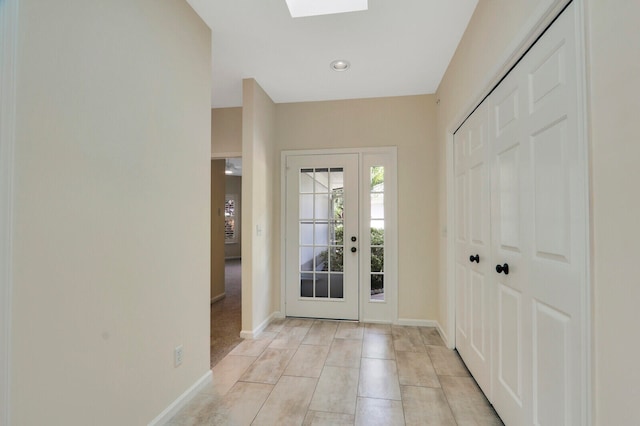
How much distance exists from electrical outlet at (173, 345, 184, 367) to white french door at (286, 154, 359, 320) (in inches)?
77.4

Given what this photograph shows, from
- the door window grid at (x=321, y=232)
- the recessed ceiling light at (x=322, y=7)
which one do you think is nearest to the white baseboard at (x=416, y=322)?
the door window grid at (x=321, y=232)

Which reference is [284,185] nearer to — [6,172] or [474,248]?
[474,248]

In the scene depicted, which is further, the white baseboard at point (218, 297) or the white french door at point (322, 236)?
the white baseboard at point (218, 297)

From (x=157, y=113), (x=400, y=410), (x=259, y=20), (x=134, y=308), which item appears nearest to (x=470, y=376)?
(x=400, y=410)

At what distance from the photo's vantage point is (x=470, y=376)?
2475 millimetres

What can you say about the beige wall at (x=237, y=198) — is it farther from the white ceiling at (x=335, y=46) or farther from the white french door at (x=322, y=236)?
the white ceiling at (x=335, y=46)

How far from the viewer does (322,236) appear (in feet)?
13.0

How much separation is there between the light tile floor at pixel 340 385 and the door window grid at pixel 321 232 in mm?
679

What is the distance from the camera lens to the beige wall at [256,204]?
3.29m

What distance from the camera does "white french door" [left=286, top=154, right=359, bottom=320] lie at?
3.88 meters

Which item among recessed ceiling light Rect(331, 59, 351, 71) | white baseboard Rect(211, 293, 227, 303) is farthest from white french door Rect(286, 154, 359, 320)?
white baseboard Rect(211, 293, 227, 303)

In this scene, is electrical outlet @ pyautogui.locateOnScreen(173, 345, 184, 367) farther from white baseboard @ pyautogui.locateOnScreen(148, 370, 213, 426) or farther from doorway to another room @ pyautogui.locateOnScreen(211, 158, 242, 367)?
doorway to another room @ pyautogui.locateOnScreen(211, 158, 242, 367)

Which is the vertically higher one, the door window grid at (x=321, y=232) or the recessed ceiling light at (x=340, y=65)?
the recessed ceiling light at (x=340, y=65)

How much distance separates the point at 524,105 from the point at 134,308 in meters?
2.21
